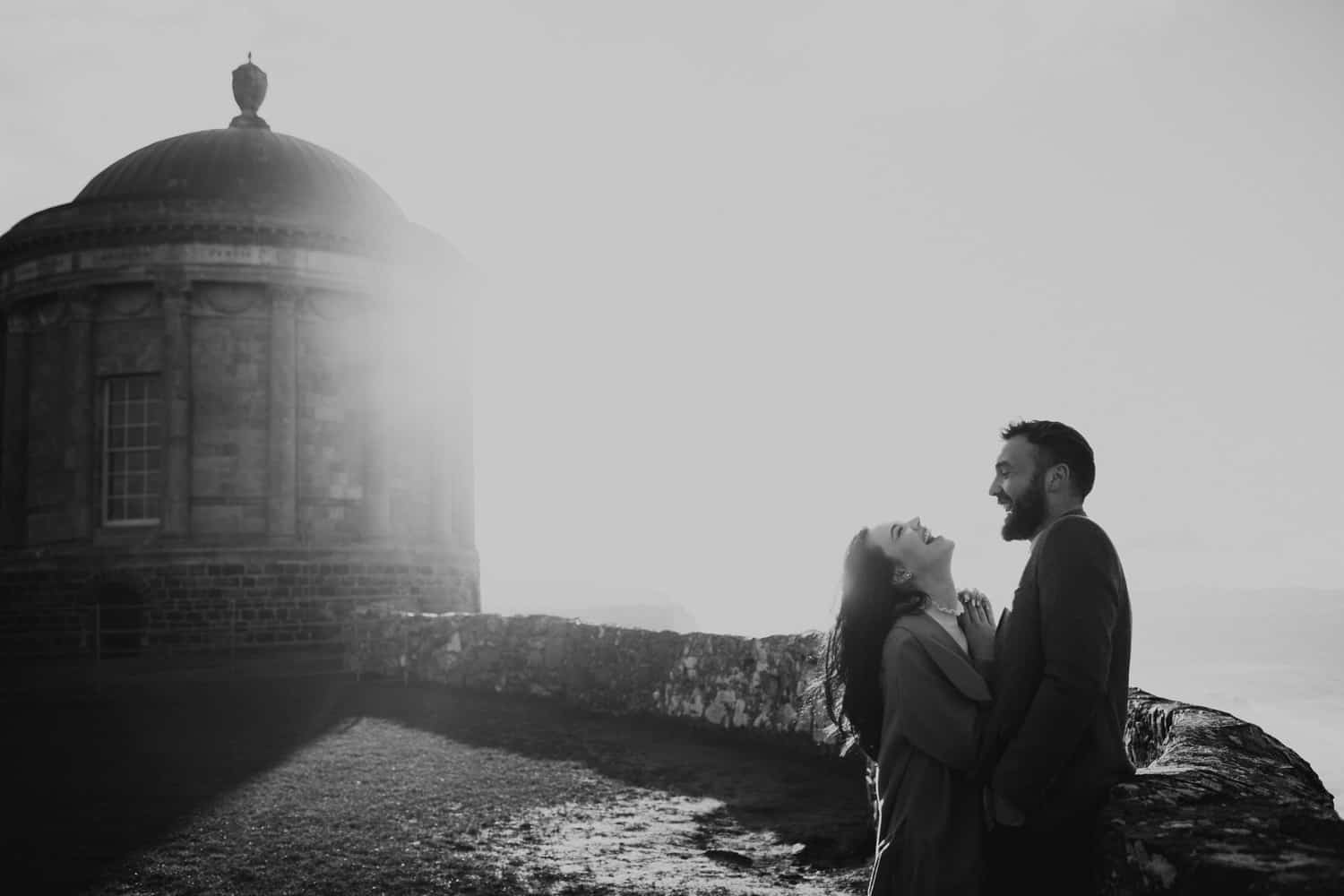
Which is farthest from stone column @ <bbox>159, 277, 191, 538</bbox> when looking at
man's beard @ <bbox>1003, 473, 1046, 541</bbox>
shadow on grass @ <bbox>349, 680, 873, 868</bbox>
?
man's beard @ <bbox>1003, 473, 1046, 541</bbox>

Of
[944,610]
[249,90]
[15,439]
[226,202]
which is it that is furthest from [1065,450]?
[249,90]

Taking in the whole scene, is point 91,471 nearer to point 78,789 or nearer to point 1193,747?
point 78,789

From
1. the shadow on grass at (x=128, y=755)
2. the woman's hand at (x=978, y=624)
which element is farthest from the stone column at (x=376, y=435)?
the woman's hand at (x=978, y=624)

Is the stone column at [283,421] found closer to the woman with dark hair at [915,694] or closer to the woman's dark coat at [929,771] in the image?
the woman with dark hair at [915,694]

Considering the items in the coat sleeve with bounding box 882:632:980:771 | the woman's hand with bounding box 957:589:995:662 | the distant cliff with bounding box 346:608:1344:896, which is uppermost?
the woman's hand with bounding box 957:589:995:662

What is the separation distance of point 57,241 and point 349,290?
6153 millimetres

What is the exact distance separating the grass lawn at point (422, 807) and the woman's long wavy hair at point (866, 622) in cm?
301

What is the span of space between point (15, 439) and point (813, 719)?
21985 mm

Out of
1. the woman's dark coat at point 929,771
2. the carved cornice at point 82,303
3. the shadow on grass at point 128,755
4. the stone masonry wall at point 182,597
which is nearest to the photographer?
the woman's dark coat at point 929,771

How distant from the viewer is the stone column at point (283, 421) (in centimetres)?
2314

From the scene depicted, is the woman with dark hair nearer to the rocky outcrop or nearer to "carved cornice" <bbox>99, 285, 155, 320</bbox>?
the rocky outcrop

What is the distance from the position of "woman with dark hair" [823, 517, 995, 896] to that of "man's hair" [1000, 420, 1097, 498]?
1.67 ft

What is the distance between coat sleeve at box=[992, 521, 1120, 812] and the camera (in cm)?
298

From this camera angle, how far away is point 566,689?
44.2 ft
